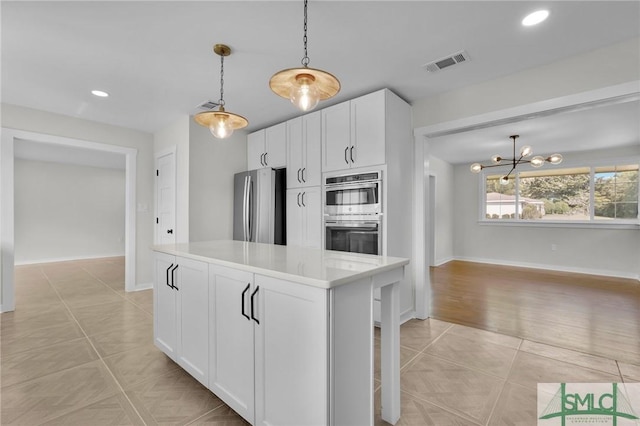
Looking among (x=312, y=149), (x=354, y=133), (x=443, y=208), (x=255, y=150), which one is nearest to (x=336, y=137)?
(x=354, y=133)

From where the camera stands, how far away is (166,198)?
4.27 m

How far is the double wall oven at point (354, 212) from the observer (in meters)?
2.92

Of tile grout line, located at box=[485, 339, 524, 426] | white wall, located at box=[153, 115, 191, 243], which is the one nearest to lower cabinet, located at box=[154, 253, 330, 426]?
tile grout line, located at box=[485, 339, 524, 426]

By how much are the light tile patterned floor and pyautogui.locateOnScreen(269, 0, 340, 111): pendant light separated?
6.07 feet

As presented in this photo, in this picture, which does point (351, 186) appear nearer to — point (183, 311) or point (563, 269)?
point (183, 311)

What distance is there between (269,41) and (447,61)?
152cm

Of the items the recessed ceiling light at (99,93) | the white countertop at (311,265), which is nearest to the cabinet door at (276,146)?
the recessed ceiling light at (99,93)

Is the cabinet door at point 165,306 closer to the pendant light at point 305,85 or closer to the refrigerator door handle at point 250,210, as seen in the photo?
the pendant light at point 305,85

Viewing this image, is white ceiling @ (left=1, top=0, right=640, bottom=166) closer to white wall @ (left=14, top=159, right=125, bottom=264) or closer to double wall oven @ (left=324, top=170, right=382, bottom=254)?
double wall oven @ (left=324, top=170, right=382, bottom=254)

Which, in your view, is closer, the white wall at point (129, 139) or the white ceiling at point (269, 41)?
the white ceiling at point (269, 41)

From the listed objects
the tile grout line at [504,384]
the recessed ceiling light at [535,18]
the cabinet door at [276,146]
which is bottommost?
the tile grout line at [504,384]

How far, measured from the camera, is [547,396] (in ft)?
6.06

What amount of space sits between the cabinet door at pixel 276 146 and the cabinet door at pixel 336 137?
27.7 inches

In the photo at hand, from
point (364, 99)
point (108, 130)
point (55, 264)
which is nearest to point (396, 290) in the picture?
point (364, 99)
